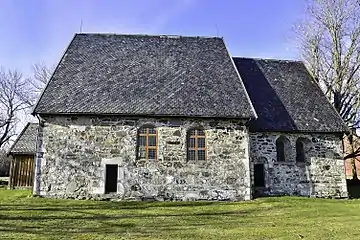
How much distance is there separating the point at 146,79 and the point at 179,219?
27.6ft

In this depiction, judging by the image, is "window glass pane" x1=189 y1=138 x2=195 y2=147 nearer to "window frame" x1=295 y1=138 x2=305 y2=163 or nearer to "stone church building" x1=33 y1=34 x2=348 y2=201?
"stone church building" x1=33 y1=34 x2=348 y2=201

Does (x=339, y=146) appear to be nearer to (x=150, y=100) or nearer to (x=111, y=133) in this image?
(x=150, y=100)

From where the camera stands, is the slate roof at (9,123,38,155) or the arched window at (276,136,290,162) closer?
the arched window at (276,136,290,162)

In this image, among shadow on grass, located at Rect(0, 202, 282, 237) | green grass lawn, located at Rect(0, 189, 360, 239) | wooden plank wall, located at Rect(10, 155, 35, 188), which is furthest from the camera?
wooden plank wall, located at Rect(10, 155, 35, 188)

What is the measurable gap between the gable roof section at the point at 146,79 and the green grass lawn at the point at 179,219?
399cm

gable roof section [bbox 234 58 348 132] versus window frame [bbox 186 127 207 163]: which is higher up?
gable roof section [bbox 234 58 348 132]

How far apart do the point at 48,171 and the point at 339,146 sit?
13.6m

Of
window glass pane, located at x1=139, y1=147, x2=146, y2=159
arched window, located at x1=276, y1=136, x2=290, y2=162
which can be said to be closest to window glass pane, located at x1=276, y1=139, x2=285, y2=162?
arched window, located at x1=276, y1=136, x2=290, y2=162

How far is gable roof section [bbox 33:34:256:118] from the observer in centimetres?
1589

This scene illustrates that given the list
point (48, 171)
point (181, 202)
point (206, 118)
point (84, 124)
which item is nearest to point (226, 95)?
point (206, 118)

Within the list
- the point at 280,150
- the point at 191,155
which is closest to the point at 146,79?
the point at 191,155

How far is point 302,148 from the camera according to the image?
57.4ft

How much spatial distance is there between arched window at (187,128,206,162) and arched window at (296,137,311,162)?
4937 millimetres

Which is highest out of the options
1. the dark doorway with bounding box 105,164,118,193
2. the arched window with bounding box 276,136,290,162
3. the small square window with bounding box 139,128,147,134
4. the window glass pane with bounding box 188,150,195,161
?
the small square window with bounding box 139,128,147,134
